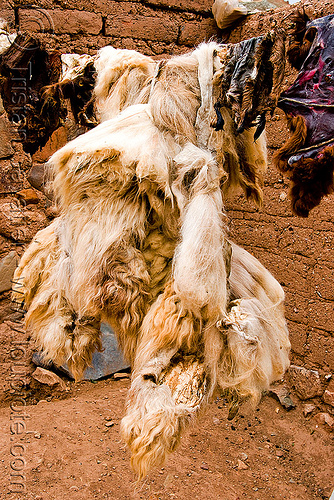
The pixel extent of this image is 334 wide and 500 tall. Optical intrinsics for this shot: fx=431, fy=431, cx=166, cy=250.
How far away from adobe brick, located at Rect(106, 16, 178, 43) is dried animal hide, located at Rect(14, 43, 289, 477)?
1704 mm

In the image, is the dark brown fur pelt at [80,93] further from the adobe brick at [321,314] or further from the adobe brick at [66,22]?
the adobe brick at [321,314]

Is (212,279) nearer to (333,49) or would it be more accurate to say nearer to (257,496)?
(333,49)

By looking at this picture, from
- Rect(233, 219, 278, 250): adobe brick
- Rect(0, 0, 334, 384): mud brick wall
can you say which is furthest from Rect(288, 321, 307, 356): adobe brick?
Rect(233, 219, 278, 250): adobe brick

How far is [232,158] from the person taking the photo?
808 mm

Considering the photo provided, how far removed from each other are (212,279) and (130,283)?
151 millimetres

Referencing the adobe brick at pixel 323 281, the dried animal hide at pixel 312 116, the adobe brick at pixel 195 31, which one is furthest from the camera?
the adobe brick at pixel 195 31

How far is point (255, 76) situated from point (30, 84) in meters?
0.57

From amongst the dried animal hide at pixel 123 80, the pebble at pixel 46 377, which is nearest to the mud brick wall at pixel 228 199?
the pebble at pixel 46 377

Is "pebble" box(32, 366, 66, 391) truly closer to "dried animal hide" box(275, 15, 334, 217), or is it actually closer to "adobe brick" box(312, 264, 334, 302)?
"adobe brick" box(312, 264, 334, 302)

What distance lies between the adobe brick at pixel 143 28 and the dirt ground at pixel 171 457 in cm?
199

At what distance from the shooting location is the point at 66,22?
7.42 ft

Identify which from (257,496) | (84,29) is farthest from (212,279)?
(84,29)

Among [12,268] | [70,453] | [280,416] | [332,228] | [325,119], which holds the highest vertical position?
[325,119]

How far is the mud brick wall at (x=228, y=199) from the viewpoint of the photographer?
83.9 inches
